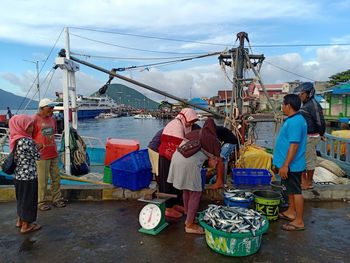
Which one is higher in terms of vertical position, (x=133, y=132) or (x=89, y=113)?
(x=89, y=113)

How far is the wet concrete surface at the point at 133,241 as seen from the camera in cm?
335

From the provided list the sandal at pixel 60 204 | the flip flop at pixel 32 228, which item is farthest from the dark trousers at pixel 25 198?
the sandal at pixel 60 204

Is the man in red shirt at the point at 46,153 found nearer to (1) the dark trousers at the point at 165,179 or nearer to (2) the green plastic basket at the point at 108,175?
(2) the green plastic basket at the point at 108,175

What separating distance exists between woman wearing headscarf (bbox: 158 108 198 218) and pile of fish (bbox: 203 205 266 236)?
1.05m

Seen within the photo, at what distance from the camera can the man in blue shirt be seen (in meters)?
3.84

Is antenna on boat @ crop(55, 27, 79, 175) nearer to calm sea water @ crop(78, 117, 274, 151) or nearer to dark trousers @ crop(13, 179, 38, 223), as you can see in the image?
dark trousers @ crop(13, 179, 38, 223)

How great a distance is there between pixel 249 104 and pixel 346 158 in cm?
294

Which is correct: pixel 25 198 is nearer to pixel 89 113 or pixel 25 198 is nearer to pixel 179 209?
pixel 179 209

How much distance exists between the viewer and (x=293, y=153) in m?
3.83

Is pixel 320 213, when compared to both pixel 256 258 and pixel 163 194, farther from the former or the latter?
pixel 163 194

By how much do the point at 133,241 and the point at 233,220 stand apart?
128cm

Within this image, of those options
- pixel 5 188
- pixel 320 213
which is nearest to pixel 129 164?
pixel 5 188

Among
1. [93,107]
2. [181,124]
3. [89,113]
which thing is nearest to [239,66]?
[181,124]

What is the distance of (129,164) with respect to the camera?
5.23 m
